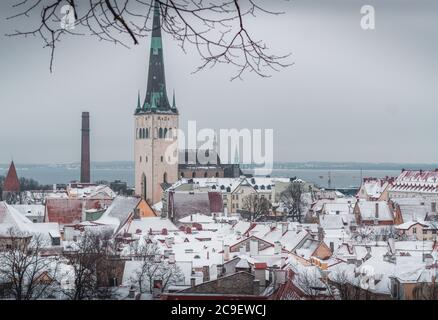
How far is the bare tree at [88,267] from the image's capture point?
5.86 meters

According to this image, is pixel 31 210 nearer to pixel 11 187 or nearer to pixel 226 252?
pixel 11 187

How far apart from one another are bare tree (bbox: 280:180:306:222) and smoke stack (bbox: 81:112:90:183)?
5947 mm

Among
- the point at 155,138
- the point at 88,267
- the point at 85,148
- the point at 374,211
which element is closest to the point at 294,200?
the point at 374,211

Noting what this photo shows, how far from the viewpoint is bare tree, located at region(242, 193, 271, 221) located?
731 inches

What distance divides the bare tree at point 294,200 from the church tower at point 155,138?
395 centimetres

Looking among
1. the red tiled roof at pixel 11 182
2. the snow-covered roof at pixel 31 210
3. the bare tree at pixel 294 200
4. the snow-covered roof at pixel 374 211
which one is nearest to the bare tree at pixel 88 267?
the snow-covered roof at pixel 31 210

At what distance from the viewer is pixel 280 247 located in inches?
377

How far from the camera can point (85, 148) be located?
24641 mm

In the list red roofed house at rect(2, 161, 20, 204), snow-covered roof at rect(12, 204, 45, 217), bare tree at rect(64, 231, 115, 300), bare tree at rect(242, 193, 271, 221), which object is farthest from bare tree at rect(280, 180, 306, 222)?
bare tree at rect(64, 231, 115, 300)

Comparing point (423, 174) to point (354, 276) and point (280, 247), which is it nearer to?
point (280, 247)

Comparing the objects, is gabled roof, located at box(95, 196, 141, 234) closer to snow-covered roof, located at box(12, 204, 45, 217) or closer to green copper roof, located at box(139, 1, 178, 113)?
snow-covered roof, located at box(12, 204, 45, 217)

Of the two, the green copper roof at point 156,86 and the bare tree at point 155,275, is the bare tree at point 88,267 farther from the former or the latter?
the green copper roof at point 156,86
